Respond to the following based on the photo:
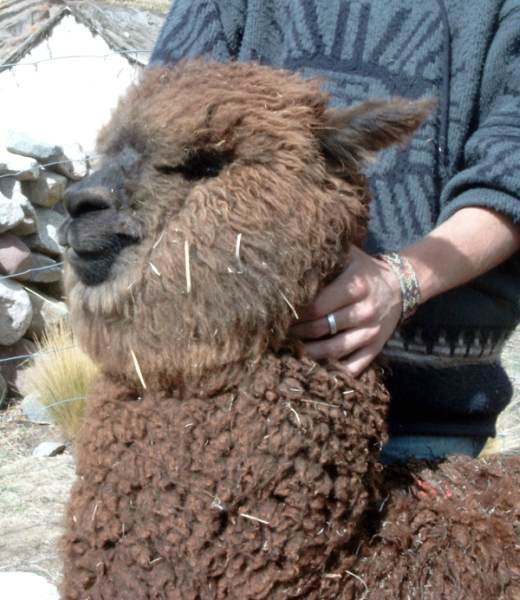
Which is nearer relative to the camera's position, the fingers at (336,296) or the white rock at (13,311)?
the fingers at (336,296)

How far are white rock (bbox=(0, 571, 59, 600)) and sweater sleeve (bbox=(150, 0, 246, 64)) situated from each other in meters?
2.12

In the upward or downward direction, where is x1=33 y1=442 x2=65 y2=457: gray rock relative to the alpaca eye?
downward

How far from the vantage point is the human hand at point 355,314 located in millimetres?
1374

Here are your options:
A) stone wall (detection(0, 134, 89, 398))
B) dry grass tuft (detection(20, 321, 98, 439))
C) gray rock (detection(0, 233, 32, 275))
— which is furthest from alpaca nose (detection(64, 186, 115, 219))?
gray rock (detection(0, 233, 32, 275))

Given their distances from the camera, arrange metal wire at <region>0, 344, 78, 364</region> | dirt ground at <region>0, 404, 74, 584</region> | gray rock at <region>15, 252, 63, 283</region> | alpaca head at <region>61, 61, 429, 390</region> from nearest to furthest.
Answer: alpaca head at <region>61, 61, 429, 390</region> < dirt ground at <region>0, 404, 74, 584</region> < metal wire at <region>0, 344, 78, 364</region> < gray rock at <region>15, 252, 63, 283</region>

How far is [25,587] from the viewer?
131 inches

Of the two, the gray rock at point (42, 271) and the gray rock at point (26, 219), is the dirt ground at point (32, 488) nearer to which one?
the gray rock at point (42, 271)

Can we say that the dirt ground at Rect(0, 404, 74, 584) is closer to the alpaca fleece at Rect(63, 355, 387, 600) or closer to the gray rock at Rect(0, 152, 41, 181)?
the gray rock at Rect(0, 152, 41, 181)

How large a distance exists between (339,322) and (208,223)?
26 centimetres

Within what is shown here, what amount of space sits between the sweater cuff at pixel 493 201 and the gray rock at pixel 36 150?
431 centimetres

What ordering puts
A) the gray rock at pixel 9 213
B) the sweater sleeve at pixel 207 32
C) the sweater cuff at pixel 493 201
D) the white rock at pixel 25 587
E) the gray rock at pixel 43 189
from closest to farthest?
the sweater cuff at pixel 493 201 → the sweater sleeve at pixel 207 32 → the white rock at pixel 25 587 → the gray rock at pixel 9 213 → the gray rock at pixel 43 189

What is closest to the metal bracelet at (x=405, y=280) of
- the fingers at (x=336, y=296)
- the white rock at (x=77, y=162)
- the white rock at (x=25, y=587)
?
the fingers at (x=336, y=296)

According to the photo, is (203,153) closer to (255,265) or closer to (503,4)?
(255,265)

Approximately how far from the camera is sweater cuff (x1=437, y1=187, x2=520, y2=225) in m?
1.55
